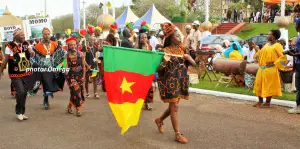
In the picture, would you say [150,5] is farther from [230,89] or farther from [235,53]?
[230,89]

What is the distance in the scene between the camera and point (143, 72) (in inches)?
226

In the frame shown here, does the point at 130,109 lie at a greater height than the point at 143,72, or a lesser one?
lesser

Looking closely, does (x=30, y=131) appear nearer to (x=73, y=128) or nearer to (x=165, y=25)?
(x=73, y=128)

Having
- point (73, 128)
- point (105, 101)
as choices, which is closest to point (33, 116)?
point (73, 128)

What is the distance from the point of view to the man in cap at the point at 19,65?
7320 mm

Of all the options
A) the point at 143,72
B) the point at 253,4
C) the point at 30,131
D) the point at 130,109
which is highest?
the point at 253,4

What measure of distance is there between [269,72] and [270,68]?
92 mm

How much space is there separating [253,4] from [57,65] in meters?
39.1

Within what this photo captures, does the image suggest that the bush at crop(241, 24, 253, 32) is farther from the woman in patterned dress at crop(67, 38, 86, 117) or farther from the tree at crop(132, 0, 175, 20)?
the woman in patterned dress at crop(67, 38, 86, 117)

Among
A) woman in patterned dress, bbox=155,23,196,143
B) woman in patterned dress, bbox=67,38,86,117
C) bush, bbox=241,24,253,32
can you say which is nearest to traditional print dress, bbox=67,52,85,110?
woman in patterned dress, bbox=67,38,86,117

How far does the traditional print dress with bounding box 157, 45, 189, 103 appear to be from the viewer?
18.6 ft

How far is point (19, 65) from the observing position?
7.36m

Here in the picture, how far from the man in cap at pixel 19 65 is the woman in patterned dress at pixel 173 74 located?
10.3 ft

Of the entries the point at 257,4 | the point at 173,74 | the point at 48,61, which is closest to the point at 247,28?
the point at 257,4
